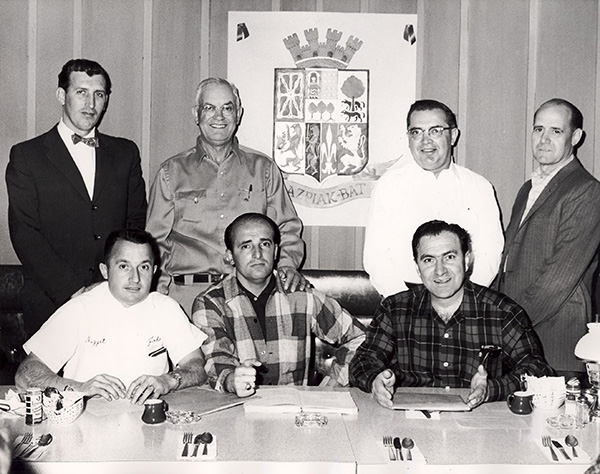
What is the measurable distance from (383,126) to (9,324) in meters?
2.18

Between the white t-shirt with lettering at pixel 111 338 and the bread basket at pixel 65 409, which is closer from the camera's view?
the bread basket at pixel 65 409

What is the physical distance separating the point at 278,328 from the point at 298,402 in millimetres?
737

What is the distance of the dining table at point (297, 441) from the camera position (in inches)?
73.7

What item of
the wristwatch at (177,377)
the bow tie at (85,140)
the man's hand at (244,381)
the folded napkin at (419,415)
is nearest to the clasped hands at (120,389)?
the wristwatch at (177,377)

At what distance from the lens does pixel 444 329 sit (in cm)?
281

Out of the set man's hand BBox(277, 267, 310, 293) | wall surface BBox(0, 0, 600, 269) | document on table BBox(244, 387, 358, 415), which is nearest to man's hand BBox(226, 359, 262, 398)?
document on table BBox(244, 387, 358, 415)

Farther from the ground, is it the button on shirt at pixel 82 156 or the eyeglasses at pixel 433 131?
the eyeglasses at pixel 433 131

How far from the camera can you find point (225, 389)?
2.55 metres

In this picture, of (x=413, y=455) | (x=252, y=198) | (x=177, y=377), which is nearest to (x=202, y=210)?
(x=252, y=198)

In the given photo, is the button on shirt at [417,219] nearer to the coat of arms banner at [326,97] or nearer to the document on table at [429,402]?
the coat of arms banner at [326,97]

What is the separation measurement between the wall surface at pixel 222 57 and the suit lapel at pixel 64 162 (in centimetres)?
63

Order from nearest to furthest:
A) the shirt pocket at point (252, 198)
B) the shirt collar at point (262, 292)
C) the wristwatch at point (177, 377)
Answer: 1. the wristwatch at point (177, 377)
2. the shirt collar at point (262, 292)
3. the shirt pocket at point (252, 198)

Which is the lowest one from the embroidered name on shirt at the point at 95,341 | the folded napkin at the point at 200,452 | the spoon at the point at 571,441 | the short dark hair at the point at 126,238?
the folded napkin at the point at 200,452

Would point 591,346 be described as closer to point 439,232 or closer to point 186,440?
point 439,232
